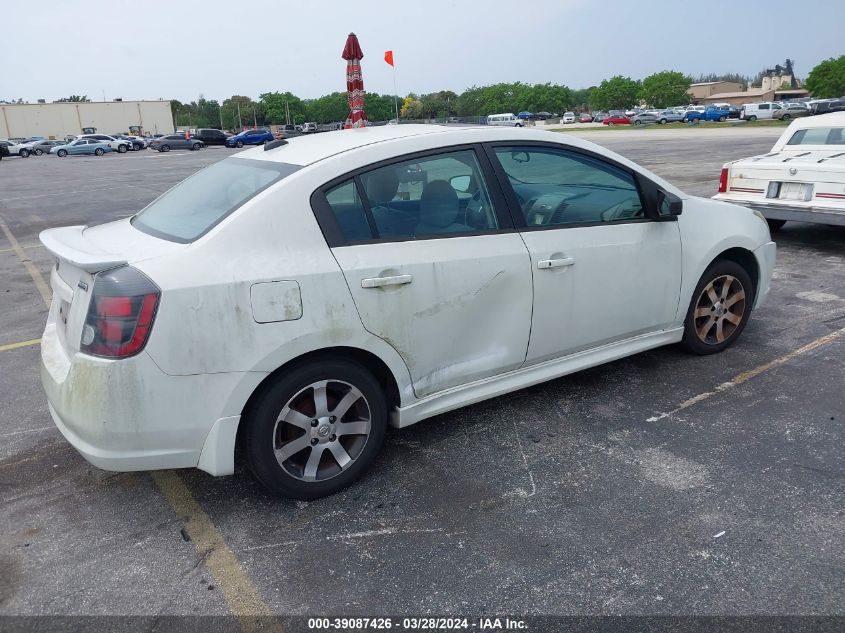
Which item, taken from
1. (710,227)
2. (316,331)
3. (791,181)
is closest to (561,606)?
(316,331)

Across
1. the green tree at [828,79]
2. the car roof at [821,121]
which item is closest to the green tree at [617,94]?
the green tree at [828,79]

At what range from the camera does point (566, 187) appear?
3971 millimetres

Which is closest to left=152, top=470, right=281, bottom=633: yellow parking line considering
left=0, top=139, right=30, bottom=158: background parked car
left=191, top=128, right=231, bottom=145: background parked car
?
left=0, top=139, right=30, bottom=158: background parked car

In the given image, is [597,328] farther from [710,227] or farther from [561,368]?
[710,227]

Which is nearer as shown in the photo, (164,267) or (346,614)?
(346,614)

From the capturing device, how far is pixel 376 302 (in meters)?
3.18

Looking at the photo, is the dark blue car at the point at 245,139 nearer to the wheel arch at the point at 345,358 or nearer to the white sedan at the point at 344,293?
the white sedan at the point at 344,293

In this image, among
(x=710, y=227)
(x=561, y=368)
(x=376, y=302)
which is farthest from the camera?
(x=710, y=227)

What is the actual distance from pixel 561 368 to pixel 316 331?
1603mm

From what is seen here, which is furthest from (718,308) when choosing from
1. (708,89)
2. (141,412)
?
(708,89)

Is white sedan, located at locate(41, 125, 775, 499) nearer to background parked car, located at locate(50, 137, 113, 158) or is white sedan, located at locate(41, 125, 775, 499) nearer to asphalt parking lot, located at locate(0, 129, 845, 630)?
asphalt parking lot, located at locate(0, 129, 845, 630)

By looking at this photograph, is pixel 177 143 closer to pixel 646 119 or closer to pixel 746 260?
pixel 646 119

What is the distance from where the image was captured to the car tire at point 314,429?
301 cm

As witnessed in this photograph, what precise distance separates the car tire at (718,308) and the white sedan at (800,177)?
3.39 meters
